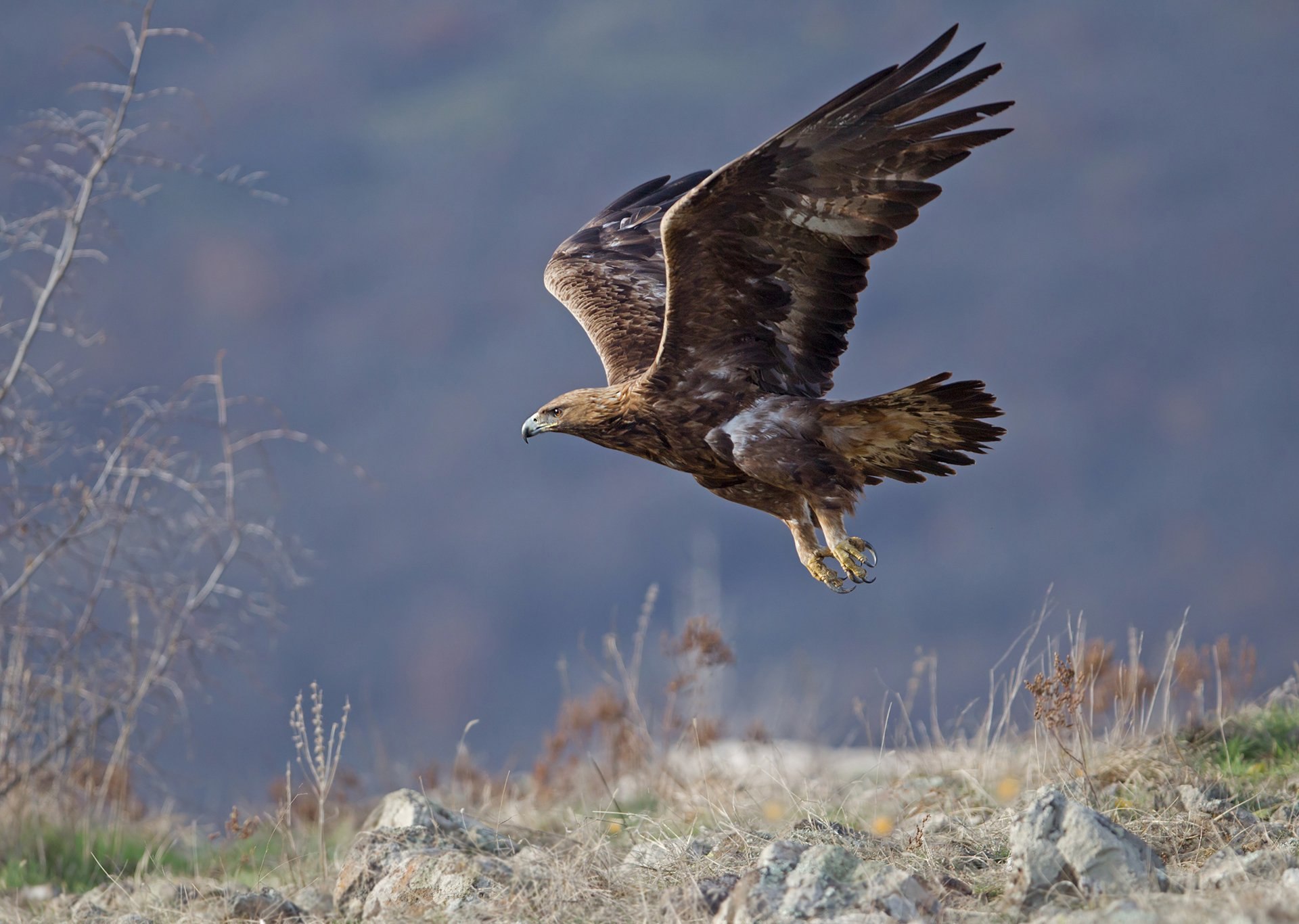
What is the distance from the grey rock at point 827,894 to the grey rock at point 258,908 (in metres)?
1.81

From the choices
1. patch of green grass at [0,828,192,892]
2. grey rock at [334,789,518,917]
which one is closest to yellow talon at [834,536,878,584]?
grey rock at [334,789,518,917]

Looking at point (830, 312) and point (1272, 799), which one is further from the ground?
point (830, 312)

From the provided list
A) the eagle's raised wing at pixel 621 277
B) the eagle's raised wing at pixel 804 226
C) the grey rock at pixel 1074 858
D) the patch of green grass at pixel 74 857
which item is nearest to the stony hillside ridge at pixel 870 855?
the grey rock at pixel 1074 858

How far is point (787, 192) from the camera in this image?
209 inches

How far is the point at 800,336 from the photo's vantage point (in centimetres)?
591

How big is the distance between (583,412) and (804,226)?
1.29 meters

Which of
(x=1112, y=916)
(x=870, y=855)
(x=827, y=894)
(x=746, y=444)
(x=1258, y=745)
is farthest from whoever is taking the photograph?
(x=1258, y=745)

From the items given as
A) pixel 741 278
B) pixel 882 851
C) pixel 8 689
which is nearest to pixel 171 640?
pixel 8 689

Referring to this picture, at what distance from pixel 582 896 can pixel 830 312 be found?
275cm

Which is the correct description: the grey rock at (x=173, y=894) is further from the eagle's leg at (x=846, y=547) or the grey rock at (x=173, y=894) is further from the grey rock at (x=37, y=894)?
the eagle's leg at (x=846, y=547)

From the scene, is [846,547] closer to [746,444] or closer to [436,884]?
[746,444]

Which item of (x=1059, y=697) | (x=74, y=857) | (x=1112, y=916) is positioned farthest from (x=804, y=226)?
(x=74, y=857)

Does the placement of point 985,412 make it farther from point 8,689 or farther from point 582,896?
point 8,689

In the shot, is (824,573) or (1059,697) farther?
(824,573)
